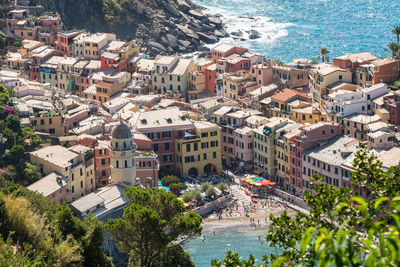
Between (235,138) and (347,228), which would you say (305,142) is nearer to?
(235,138)

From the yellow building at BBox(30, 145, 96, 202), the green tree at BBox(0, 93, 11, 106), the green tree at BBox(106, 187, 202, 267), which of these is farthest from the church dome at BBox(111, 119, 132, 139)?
the green tree at BBox(0, 93, 11, 106)

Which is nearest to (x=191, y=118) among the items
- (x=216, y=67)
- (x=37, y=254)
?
(x=216, y=67)

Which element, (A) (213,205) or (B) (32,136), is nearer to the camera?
(B) (32,136)

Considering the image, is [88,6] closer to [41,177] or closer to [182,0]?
[182,0]

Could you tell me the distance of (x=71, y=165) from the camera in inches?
3474

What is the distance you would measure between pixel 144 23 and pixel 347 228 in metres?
147

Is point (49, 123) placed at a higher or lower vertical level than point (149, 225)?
lower

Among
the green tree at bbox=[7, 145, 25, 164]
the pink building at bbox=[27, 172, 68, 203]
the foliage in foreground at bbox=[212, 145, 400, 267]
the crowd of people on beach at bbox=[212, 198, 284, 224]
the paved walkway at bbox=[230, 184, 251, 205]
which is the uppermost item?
the foliage in foreground at bbox=[212, 145, 400, 267]

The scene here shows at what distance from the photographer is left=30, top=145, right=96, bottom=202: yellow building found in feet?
287

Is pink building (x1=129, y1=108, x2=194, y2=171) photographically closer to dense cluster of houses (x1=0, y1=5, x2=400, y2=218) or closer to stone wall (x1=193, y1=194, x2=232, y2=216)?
dense cluster of houses (x1=0, y1=5, x2=400, y2=218)

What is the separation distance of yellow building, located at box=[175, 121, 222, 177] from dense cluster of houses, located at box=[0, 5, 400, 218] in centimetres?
15

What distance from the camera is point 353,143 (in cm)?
9619

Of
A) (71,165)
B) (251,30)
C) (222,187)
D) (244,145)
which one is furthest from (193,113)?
(251,30)

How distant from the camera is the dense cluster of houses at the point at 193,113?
303 feet
